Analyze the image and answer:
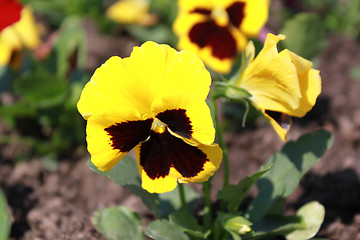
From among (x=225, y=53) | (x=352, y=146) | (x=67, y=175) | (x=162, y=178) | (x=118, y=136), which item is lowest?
(x=67, y=175)

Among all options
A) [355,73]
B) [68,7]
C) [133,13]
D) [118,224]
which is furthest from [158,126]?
[68,7]

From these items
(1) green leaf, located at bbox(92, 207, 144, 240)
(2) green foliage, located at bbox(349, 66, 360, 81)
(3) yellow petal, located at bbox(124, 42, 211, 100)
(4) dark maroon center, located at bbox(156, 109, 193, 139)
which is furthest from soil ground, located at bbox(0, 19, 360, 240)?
(3) yellow petal, located at bbox(124, 42, 211, 100)

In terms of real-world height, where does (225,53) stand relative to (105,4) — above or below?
above

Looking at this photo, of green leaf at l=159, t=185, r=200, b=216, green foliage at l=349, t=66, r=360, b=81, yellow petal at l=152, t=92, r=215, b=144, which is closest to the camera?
yellow petal at l=152, t=92, r=215, b=144

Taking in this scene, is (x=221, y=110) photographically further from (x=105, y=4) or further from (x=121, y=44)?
(x=105, y=4)

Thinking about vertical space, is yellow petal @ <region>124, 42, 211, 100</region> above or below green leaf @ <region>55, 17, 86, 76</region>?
above

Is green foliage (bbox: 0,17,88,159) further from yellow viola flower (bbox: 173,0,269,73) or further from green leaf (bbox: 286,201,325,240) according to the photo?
green leaf (bbox: 286,201,325,240)

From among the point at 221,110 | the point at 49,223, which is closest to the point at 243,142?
the point at 221,110

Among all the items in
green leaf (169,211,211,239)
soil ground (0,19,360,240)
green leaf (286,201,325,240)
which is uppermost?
green leaf (169,211,211,239)
